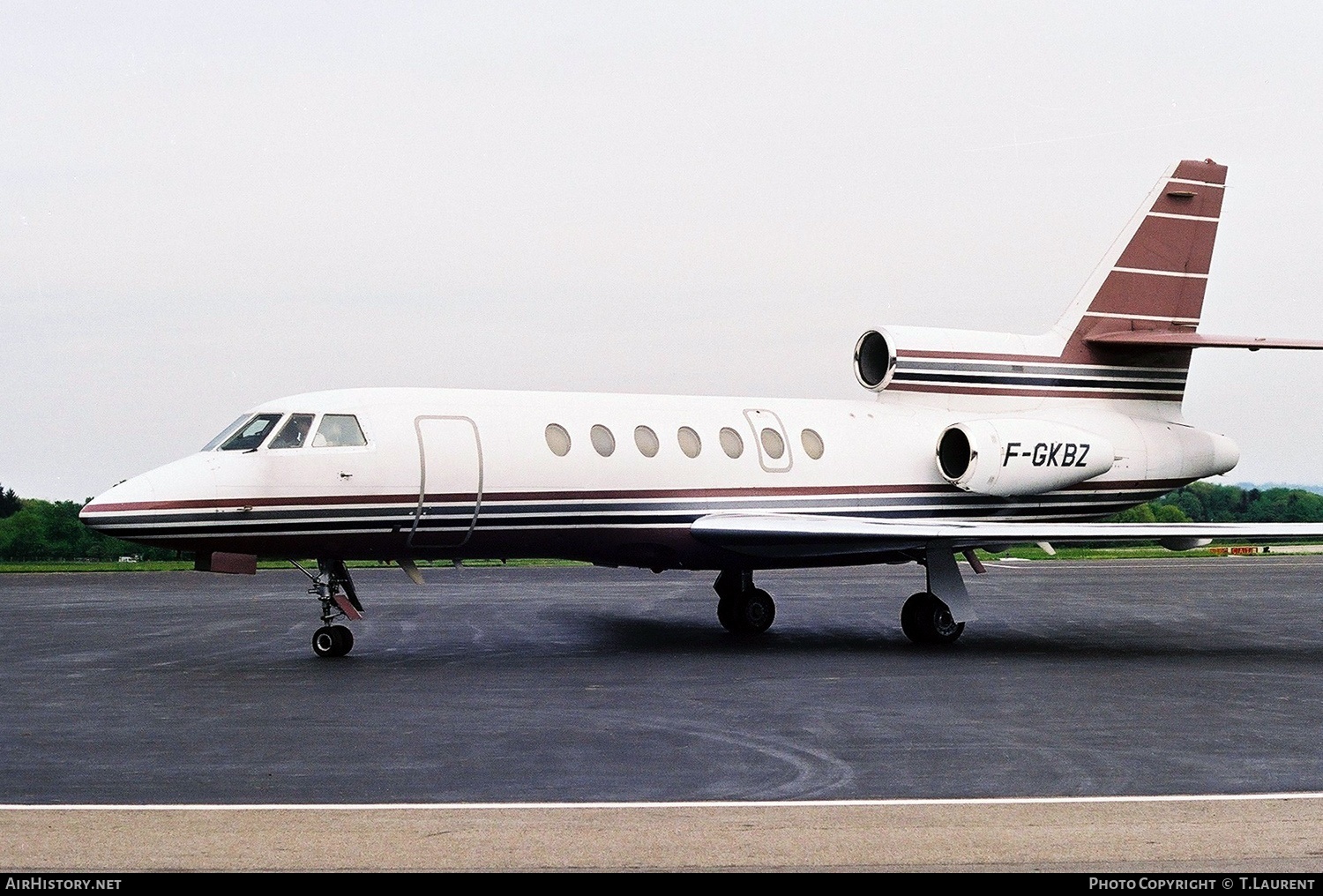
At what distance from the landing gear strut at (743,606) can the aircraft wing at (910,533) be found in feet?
5.40

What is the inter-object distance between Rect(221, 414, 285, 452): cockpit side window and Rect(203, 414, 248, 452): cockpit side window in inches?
4.1

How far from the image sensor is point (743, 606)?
66.9 ft

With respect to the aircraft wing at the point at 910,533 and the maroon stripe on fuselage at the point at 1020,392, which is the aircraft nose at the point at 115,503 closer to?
the aircraft wing at the point at 910,533

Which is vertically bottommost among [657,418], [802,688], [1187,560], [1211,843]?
[1187,560]

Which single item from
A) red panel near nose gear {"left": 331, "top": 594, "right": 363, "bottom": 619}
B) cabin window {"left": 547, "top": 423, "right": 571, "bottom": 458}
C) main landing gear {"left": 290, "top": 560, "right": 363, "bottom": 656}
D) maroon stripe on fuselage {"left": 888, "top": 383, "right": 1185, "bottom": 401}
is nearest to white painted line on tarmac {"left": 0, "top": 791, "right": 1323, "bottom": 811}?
main landing gear {"left": 290, "top": 560, "right": 363, "bottom": 656}

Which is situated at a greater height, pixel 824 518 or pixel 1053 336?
pixel 1053 336

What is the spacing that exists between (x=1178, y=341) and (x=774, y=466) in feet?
22.3

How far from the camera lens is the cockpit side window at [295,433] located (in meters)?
16.4

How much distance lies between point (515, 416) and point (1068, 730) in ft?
28.8

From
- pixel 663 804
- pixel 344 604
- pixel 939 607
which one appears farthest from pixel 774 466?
pixel 663 804

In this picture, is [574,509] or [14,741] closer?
[14,741]
